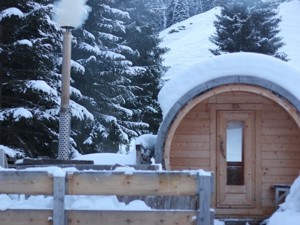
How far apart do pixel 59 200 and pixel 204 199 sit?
1242 mm

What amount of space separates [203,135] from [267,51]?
17245mm

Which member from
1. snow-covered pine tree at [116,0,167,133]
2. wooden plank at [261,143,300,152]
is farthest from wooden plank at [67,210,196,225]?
snow-covered pine tree at [116,0,167,133]

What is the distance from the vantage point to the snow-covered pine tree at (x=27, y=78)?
45.4ft

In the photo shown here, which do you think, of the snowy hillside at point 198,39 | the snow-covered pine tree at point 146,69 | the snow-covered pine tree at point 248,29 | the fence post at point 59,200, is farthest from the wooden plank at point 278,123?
the snowy hillside at point 198,39

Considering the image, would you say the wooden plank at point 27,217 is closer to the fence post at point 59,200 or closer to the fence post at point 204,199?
the fence post at point 59,200

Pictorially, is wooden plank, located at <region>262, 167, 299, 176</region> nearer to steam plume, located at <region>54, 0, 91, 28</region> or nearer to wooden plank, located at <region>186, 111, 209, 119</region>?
wooden plank, located at <region>186, 111, 209, 119</region>

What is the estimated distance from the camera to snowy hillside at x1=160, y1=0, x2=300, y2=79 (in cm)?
5072

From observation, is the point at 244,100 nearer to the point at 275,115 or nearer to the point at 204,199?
the point at 275,115

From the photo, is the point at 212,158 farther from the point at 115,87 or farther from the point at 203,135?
the point at 115,87

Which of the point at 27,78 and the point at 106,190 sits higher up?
the point at 27,78

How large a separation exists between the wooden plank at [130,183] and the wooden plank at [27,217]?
11.4 inches

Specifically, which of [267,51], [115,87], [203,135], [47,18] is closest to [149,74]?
[115,87]

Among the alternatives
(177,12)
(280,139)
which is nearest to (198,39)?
(177,12)

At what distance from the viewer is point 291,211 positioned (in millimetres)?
8031
